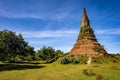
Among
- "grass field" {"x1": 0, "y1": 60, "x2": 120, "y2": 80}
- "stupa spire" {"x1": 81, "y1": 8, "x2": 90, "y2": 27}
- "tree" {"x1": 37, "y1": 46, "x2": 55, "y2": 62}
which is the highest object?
"stupa spire" {"x1": 81, "y1": 8, "x2": 90, "y2": 27}

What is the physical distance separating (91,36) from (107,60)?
17267 millimetres

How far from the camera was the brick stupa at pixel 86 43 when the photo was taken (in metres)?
64.4

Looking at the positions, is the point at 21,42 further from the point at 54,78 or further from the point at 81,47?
the point at 54,78

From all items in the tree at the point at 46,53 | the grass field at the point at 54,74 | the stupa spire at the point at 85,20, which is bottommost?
the grass field at the point at 54,74

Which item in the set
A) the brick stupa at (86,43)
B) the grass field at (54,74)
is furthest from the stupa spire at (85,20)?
the grass field at (54,74)

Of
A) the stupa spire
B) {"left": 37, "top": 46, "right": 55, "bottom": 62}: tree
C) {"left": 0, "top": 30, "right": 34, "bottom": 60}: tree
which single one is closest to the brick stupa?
the stupa spire

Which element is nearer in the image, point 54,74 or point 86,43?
point 54,74

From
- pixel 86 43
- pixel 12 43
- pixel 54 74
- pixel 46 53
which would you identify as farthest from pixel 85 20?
pixel 54 74

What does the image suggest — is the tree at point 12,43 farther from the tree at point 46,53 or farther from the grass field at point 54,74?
the tree at point 46,53

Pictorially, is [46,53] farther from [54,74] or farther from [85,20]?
[54,74]

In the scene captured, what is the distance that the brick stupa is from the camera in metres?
64.4

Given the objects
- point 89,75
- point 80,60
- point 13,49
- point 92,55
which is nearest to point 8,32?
point 13,49

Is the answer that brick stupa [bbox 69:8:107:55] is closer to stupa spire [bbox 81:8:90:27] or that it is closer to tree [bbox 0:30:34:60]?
stupa spire [bbox 81:8:90:27]

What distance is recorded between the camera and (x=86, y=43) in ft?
223
